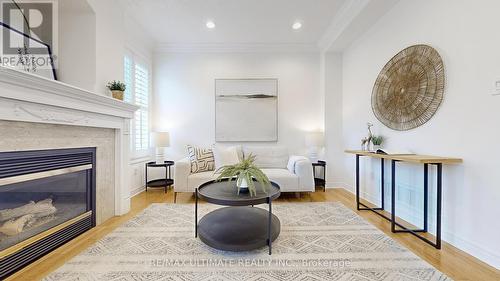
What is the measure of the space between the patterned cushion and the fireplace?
1.43 metres

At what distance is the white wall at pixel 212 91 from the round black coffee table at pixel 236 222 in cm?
230

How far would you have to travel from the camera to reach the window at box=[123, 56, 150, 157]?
3739 millimetres

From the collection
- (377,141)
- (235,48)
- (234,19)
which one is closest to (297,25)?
(234,19)

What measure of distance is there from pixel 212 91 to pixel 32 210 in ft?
10.6

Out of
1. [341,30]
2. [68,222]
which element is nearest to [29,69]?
[68,222]

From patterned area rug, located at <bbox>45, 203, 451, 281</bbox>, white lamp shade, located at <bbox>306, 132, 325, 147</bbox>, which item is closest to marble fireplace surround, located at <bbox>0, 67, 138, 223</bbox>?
patterned area rug, located at <bbox>45, 203, 451, 281</bbox>

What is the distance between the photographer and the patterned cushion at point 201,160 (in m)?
3.62

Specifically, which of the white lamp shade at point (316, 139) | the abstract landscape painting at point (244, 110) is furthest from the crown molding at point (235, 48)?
the white lamp shade at point (316, 139)

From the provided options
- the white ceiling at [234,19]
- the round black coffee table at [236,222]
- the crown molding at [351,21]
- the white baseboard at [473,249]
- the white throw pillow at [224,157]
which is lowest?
the white baseboard at [473,249]

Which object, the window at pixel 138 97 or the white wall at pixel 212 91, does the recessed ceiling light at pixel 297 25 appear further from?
the window at pixel 138 97

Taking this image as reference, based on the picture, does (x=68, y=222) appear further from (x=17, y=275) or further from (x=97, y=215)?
(x=17, y=275)

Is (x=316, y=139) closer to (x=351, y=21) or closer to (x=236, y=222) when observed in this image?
(x=351, y=21)

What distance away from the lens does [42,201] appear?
1.98 m

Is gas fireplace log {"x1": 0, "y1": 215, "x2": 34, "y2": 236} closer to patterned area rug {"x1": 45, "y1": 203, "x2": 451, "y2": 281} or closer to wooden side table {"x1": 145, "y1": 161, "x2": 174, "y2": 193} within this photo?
patterned area rug {"x1": 45, "y1": 203, "x2": 451, "y2": 281}
